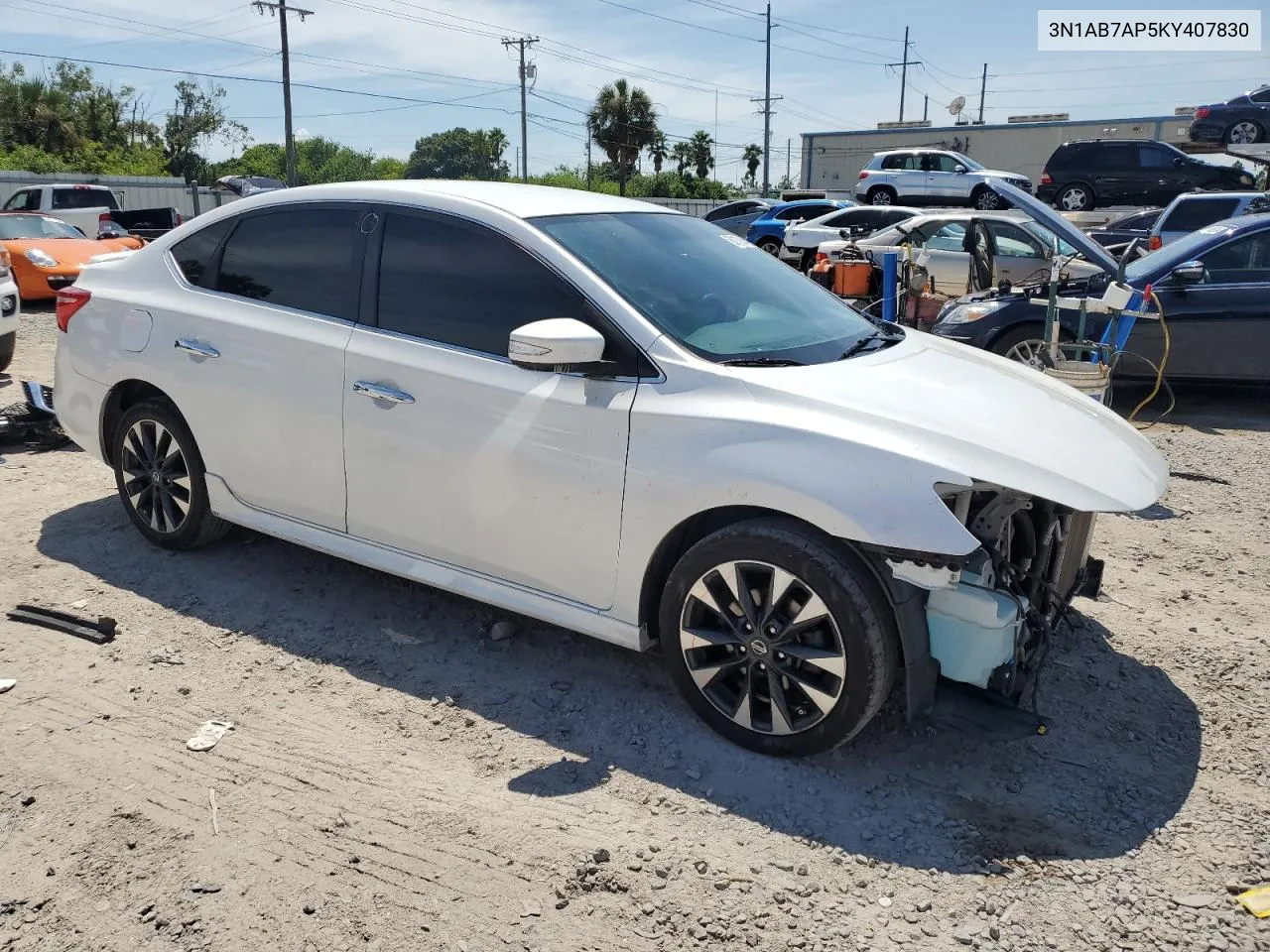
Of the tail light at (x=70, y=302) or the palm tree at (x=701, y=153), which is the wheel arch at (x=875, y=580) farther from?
the palm tree at (x=701, y=153)

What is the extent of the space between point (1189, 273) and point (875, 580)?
6930 millimetres

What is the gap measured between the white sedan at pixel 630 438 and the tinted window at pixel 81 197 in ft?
61.2

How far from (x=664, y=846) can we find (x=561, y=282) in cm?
188

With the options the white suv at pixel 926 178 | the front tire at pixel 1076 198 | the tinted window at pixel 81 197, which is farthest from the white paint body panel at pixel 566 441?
the white suv at pixel 926 178

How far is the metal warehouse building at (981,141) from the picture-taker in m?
44.6

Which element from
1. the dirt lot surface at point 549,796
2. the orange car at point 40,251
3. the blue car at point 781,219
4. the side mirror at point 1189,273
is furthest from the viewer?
the blue car at point 781,219

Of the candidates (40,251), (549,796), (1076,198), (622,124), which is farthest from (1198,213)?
(622,124)

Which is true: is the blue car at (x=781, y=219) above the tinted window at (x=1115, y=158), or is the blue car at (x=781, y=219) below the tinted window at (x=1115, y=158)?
below

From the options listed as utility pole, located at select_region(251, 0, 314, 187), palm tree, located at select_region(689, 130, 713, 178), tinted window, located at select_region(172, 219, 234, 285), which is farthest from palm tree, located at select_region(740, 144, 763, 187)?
tinted window, located at select_region(172, 219, 234, 285)

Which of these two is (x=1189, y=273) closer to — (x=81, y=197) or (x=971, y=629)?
(x=971, y=629)

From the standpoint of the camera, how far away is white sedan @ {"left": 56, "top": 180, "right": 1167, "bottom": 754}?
295 cm

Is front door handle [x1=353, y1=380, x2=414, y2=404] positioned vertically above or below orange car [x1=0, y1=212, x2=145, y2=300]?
below

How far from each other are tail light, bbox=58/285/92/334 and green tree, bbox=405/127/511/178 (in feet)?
319

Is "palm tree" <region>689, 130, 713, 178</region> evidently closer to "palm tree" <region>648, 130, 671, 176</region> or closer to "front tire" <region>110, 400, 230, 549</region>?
"palm tree" <region>648, 130, 671, 176</region>
